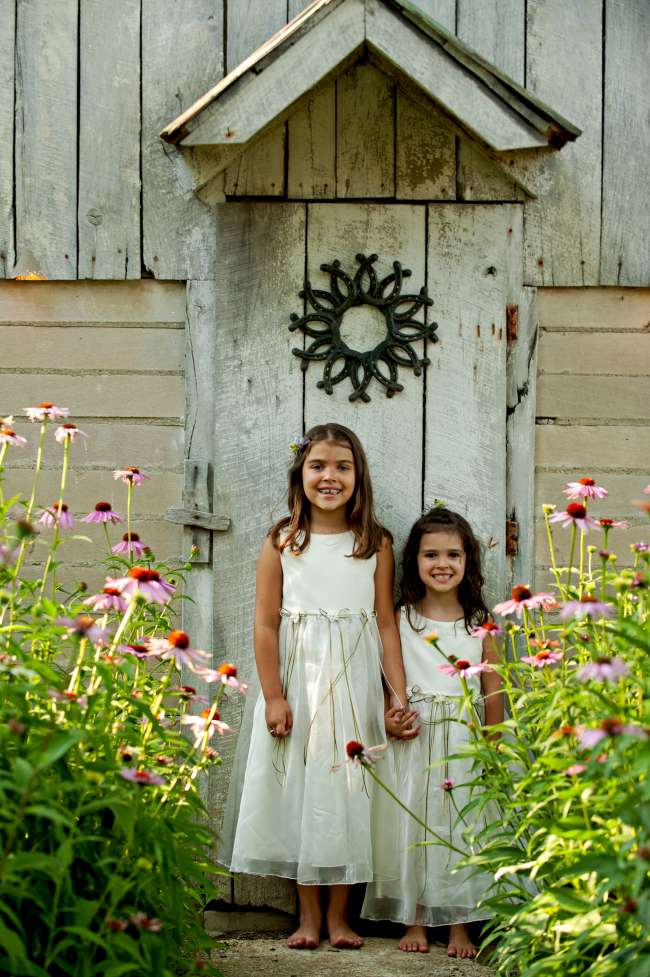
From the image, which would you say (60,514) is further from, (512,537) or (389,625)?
(512,537)

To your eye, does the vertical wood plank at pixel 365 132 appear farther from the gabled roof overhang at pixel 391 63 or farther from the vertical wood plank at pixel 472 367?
the gabled roof overhang at pixel 391 63

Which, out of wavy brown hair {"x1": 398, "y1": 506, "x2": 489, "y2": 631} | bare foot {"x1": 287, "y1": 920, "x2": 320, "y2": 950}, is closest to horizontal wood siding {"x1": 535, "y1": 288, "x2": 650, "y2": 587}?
wavy brown hair {"x1": 398, "y1": 506, "x2": 489, "y2": 631}

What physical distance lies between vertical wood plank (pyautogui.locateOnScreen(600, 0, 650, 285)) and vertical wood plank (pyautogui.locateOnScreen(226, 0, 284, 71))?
1125 mm

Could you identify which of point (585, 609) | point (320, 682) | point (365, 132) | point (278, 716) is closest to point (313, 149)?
point (365, 132)

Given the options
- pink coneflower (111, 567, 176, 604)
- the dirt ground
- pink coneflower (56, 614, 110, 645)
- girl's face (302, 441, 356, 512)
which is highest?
girl's face (302, 441, 356, 512)

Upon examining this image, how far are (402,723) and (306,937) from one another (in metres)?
0.72

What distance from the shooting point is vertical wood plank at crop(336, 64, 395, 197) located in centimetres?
398

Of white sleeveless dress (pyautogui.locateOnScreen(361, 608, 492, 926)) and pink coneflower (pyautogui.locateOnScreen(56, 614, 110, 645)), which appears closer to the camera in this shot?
pink coneflower (pyautogui.locateOnScreen(56, 614, 110, 645))

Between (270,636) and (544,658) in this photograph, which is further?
(270,636)

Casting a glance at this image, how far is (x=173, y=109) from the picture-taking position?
4047mm

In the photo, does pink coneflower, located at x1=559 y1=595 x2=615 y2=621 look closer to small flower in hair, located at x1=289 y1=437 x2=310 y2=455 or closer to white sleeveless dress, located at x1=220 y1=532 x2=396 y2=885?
white sleeveless dress, located at x1=220 y1=532 x2=396 y2=885

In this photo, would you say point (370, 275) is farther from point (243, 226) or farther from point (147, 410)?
point (147, 410)

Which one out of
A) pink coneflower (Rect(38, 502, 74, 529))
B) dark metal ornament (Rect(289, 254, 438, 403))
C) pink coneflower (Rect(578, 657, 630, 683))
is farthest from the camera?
dark metal ornament (Rect(289, 254, 438, 403))

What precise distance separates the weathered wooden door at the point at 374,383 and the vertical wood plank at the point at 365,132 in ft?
0.27
